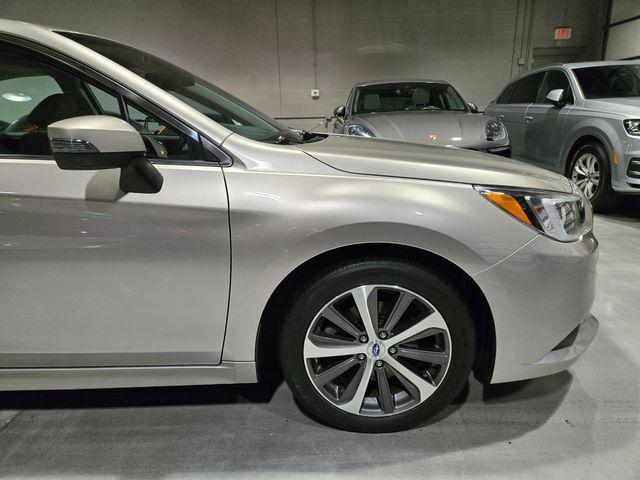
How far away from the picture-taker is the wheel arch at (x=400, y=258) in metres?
1.40

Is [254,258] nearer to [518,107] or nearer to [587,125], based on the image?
[587,125]

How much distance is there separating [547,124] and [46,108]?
4989 millimetres

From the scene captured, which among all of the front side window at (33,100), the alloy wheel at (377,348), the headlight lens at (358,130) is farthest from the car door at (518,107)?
the front side window at (33,100)

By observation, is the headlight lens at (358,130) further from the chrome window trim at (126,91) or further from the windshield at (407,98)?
the chrome window trim at (126,91)

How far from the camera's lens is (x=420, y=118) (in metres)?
4.09

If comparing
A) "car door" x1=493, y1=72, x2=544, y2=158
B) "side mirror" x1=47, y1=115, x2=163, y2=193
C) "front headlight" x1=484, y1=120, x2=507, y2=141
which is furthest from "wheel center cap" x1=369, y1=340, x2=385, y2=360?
"car door" x1=493, y1=72, x2=544, y2=158

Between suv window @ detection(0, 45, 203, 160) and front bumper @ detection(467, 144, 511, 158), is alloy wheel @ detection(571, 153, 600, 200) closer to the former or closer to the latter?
front bumper @ detection(467, 144, 511, 158)

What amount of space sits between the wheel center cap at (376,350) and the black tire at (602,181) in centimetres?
390

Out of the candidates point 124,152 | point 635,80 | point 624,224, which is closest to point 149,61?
point 124,152

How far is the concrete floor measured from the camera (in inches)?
56.4

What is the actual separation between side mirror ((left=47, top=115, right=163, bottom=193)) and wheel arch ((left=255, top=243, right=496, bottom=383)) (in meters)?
0.60

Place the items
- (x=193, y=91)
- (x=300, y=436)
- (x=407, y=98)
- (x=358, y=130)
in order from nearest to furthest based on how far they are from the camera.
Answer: (x=300, y=436) < (x=193, y=91) < (x=358, y=130) < (x=407, y=98)

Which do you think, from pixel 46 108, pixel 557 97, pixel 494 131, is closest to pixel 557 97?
pixel 557 97

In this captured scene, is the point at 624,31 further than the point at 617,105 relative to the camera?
Yes
